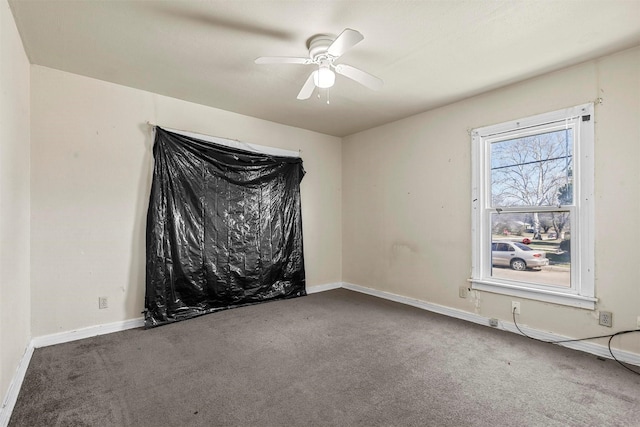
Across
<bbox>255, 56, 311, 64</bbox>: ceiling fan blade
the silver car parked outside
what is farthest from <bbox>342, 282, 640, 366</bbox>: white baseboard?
<bbox>255, 56, 311, 64</bbox>: ceiling fan blade

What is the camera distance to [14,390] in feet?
6.40

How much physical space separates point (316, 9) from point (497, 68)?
178cm

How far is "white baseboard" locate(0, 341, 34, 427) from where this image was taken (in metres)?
1.71

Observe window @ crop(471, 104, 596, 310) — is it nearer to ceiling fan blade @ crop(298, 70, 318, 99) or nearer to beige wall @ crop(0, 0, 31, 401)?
ceiling fan blade @ crop(298, 70, 318, 99)

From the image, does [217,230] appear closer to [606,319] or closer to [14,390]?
[14,390]

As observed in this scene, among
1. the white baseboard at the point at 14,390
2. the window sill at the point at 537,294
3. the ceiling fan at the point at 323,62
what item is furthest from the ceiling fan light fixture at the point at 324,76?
the white baseboard at the point at 14,390

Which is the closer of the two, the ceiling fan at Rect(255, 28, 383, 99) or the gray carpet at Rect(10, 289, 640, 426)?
the gray carpet at Rect(10, 289, 640, 426)

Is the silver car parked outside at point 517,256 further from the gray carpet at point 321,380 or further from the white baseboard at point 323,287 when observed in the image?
the white baseboard at point 323,287

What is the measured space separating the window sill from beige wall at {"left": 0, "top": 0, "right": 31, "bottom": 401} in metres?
3.88

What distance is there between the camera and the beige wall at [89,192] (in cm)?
274

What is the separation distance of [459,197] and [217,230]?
2.85m

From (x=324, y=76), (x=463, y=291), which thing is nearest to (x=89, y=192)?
(x=324, y=76)

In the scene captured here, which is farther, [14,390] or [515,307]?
[515,307]

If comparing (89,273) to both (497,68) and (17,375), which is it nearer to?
(17,375)
